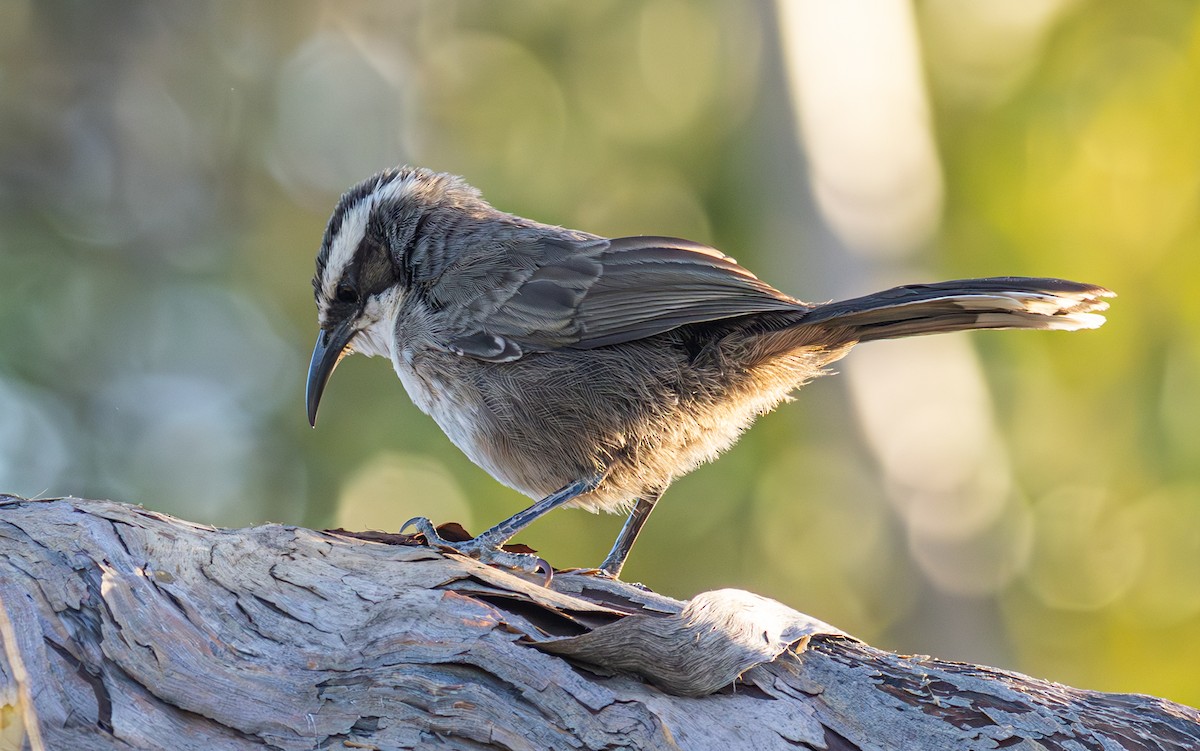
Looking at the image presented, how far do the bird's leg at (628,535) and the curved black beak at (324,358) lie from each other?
159 centimetres

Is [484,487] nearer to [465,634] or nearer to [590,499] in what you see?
[590,499]

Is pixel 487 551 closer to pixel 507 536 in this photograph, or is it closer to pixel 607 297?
pixel 507 536

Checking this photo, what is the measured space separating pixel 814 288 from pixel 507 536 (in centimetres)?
575

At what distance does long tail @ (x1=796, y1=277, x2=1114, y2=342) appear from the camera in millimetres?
3811

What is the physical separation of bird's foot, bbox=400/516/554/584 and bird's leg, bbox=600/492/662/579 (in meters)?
0.74

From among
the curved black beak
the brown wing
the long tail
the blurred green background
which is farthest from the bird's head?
the blurred green background

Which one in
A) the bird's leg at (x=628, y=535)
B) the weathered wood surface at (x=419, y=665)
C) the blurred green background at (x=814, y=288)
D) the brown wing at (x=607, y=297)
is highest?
the blurred green background at (x=814, y=288)

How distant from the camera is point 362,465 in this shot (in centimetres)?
1078

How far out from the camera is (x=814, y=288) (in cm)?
916

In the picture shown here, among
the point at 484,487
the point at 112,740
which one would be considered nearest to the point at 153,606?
the point at 112,740

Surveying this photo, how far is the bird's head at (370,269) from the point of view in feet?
16.5

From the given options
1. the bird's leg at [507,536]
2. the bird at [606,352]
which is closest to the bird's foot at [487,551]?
the bird's leg at [507,536]

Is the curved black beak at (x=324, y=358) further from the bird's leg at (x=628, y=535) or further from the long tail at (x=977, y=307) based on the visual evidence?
the long tail at (x=977, y=307)

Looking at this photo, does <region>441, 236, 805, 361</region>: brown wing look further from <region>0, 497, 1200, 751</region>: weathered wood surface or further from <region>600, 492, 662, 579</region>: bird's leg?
<region>0, 497, 1200, 751</region>: weathered wood surface
